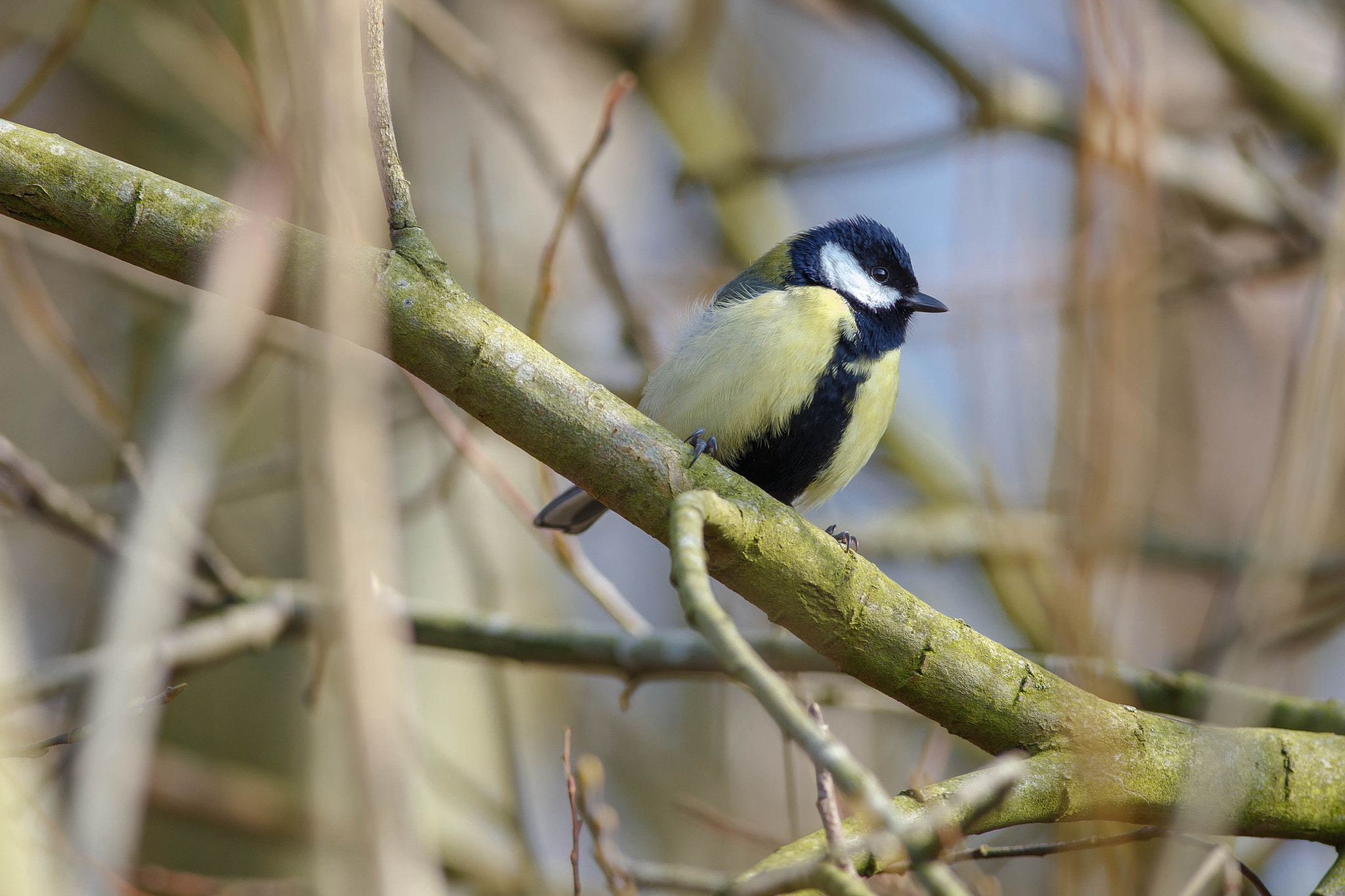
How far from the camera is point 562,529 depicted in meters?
2.63

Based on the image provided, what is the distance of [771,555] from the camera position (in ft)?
4.85

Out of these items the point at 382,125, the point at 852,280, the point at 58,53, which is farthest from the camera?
the point at 852,280

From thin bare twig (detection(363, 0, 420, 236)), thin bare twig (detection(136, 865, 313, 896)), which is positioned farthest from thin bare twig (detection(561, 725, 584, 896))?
thin bare twig (detection(136, 865, 313, 896))

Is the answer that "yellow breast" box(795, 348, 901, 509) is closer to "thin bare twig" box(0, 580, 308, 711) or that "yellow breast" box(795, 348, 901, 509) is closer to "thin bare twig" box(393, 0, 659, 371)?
"thin bare twig" box(393, 0, 659, 371)

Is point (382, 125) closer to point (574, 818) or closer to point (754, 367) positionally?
point (574, 818)

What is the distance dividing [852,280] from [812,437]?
1.99 feet

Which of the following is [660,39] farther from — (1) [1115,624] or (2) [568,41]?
(1) [1115,624]

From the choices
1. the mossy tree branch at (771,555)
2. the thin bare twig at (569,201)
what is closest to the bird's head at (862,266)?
the thin bare twig at (569,201)

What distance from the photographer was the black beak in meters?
2.90

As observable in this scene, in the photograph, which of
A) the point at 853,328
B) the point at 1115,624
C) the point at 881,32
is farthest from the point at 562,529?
the point at 881,32

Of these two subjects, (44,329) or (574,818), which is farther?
(44,329)

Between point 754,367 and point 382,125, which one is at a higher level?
point 754,367

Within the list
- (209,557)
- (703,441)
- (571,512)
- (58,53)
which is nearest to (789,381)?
(703,441)

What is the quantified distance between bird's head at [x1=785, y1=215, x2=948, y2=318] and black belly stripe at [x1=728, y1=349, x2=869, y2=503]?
363 mm
